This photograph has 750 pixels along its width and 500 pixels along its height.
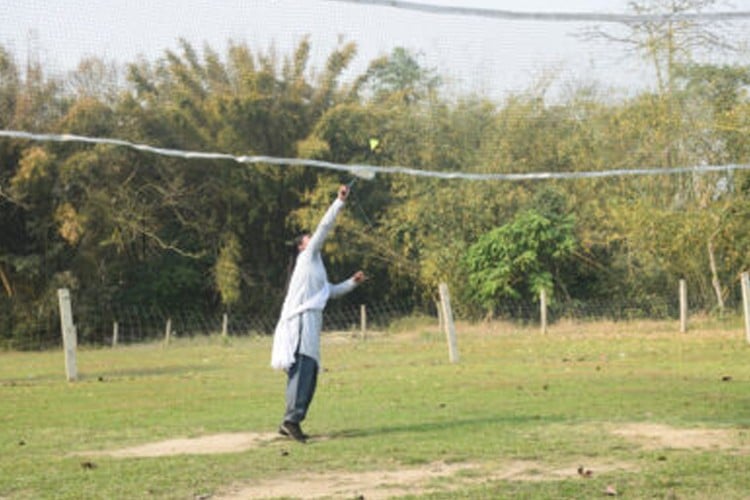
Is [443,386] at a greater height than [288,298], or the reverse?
[288,298]

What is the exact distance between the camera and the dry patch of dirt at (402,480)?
7.70 m

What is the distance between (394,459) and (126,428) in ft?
13.5

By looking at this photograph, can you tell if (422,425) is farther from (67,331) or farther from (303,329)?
(67,331)

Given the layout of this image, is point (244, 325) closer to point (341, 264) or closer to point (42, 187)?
point (341, 264)

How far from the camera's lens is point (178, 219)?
38062mm

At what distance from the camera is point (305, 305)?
10672 mm

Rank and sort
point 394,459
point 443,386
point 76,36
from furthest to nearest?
point 443,386
point 76,36
point 394,459

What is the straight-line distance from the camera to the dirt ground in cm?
776

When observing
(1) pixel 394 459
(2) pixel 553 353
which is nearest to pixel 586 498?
(1) pixel 394 459

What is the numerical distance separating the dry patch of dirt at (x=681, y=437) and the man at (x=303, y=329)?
2854mm

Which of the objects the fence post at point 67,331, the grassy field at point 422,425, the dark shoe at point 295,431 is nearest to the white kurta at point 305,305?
the dark shoe at point 295,431

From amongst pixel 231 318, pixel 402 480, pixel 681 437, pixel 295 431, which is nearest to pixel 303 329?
pixel 295 431

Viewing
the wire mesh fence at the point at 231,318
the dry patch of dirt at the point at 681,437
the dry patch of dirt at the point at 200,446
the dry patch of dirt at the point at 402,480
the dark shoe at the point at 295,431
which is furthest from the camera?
the wire mesh fence at the point at 231,318

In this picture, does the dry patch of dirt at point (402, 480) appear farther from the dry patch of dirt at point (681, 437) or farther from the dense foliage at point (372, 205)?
the dense foliage at point (372, 205)
